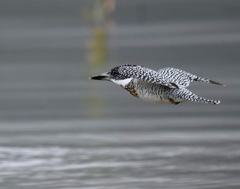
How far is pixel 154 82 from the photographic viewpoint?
31.4ft

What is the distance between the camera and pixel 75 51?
19.0 meters

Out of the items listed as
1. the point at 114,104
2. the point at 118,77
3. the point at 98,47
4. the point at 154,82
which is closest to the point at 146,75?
the point at 154,82

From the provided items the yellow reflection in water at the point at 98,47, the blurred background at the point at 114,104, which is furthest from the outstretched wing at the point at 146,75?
the yellow reflection in water at the point at 98,47

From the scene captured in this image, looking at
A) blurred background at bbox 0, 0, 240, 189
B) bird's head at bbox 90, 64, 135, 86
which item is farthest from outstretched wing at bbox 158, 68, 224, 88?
blurred background at bbox 0, 0, 240, 189

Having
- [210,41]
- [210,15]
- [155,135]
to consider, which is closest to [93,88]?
[155,135]

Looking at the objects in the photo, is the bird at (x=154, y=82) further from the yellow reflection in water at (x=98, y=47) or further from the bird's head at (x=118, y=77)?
the yellow reflection in water at (x=98, y=47)

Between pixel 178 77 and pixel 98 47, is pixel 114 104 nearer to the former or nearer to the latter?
pixel 178 77

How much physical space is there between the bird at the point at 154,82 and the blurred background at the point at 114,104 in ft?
1.95

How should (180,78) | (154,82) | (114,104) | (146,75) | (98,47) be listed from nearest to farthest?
(154,82) → (146,75) → (180,78) → (114,104) → (98,47)

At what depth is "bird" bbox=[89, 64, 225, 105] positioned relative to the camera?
9.56 m

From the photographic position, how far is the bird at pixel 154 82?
31.4ft

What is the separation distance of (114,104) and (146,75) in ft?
12.6

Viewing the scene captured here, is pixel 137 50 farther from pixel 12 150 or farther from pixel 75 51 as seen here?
pixel 12 150

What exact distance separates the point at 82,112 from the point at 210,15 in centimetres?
1061
